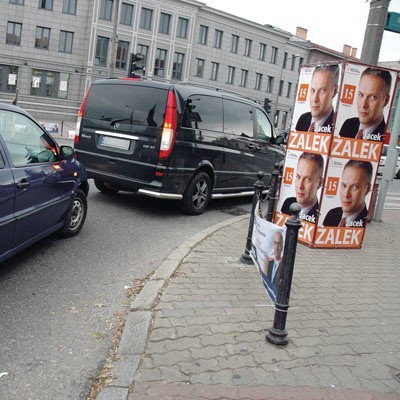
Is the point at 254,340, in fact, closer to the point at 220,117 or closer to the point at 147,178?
the point at 147,178

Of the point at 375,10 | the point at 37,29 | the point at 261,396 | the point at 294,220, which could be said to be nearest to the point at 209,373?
the point at 261,396

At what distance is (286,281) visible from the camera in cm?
350

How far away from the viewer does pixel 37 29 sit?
44.5 meters

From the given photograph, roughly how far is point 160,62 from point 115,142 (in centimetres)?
4531

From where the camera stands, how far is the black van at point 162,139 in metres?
7.20

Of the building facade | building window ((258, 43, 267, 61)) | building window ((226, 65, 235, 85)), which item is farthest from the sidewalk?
building window ((258, 43, 267, 61))

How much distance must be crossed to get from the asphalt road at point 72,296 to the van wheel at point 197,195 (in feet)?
1.15

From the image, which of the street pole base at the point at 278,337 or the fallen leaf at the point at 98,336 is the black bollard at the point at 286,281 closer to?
the street pole base at the point at 278,337

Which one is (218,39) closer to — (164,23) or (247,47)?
(247,47)

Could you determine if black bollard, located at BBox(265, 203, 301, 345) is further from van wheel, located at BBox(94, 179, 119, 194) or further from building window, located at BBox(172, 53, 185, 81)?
building window, located at BBox(172, 53, 185, 81)

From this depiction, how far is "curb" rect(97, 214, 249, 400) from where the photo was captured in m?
2.91

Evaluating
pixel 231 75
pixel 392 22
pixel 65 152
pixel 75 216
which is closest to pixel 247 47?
pixel 231 75

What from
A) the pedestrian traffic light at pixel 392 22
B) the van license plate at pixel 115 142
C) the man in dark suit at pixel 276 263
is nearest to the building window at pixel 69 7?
the van license plate at pixel 115 142

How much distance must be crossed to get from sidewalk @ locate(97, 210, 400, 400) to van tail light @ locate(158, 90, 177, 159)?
1.90 metres
